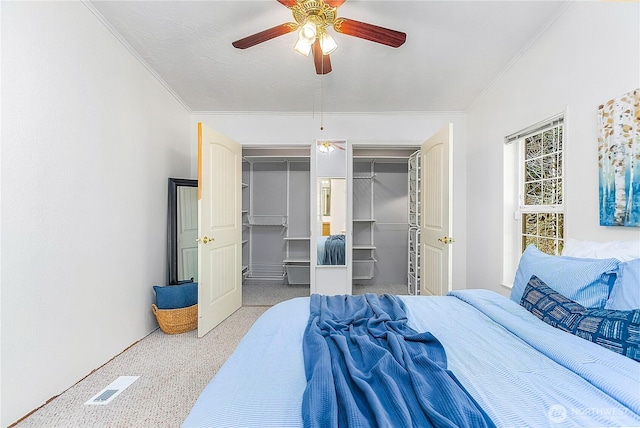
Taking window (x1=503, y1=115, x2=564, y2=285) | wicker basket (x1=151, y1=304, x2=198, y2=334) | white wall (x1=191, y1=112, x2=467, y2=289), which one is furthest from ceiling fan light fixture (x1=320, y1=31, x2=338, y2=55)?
wicker basket (x1=151, y1=304, x2=198, y2=334)

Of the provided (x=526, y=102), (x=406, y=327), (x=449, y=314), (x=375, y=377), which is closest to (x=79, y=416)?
(x=375, y=377)

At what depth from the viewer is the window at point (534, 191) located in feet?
7.38

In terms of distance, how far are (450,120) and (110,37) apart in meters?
3.73

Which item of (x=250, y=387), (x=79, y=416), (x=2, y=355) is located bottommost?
(x=79, y=416)

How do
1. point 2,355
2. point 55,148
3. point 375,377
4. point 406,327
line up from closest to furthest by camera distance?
1. point 375,377
2. point 406,327
3. point 2,355
4. point 55,148

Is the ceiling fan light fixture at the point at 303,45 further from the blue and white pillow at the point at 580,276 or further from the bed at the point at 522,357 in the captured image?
the blue and white pillow at the point at 580,276

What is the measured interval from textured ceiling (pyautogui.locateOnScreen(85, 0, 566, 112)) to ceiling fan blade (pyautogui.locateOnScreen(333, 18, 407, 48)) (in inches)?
12.2

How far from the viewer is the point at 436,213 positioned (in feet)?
10.6

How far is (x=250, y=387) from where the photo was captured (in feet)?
3.09

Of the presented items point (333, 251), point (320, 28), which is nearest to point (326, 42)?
point (320, 28)

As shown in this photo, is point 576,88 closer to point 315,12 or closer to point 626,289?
point 626,289

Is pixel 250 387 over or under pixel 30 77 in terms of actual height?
under

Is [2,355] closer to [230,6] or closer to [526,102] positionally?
[230,6]

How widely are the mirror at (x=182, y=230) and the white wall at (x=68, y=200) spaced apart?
33 centimetres
